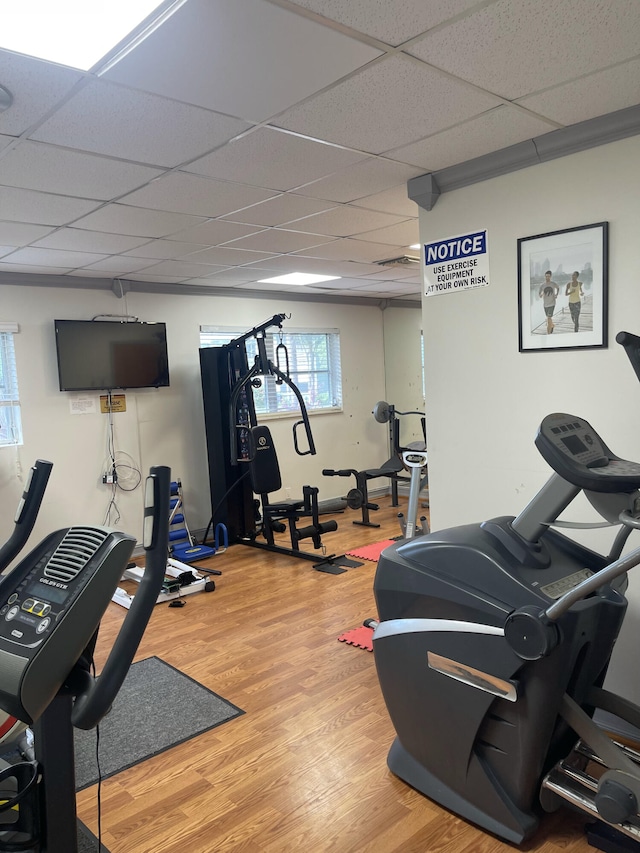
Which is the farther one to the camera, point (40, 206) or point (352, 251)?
point (352, 251)

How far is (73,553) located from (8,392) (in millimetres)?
4074

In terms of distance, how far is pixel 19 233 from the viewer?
345 centimetres

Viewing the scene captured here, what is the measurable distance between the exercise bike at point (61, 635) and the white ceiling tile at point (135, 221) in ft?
7.87

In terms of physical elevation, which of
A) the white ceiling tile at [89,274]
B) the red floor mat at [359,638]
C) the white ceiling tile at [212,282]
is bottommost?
the red floor mat at [359,638]

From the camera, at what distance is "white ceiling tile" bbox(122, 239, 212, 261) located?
3.91 metres

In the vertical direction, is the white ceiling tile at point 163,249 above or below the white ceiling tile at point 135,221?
below

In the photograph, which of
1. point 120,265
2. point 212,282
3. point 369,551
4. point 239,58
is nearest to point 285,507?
point 369,551

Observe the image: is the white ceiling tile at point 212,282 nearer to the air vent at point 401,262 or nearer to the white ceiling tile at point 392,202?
the air vent at point 401,262

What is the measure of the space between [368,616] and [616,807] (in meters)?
2.23

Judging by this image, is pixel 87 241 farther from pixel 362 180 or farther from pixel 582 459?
pixel 582 459

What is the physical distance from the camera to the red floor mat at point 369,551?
497cm

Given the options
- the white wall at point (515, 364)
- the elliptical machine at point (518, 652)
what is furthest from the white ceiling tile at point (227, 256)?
the elliptical machine at point (518, 652)

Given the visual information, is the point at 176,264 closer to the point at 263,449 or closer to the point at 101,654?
the point at 263,449

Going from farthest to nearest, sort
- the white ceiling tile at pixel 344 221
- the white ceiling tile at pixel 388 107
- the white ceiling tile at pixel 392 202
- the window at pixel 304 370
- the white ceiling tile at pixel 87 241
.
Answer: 1. the window at pixel 304 370
2. the white ceiling tile at pixel 87 241
3. the white ceiling tile at pixel 344 221
4. the white ceiling tile at pixel 392 202
5. the white ceiling tile at pixel 388 107
